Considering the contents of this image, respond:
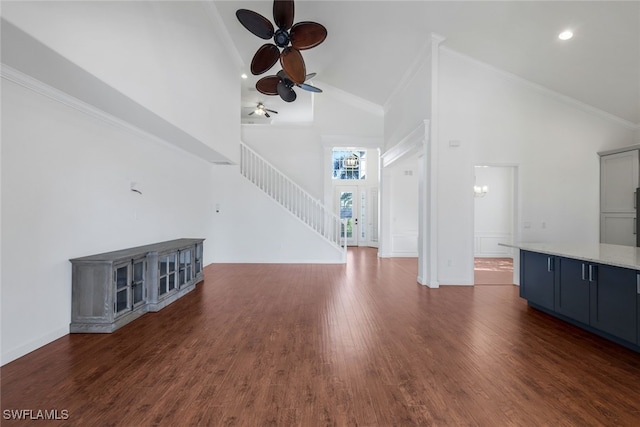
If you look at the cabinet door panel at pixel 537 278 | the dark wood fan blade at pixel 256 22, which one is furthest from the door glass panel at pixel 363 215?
the dark wood fan blade at pixel 256 22

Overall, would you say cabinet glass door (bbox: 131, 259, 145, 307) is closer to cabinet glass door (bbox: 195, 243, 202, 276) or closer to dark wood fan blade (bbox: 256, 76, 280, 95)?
cabinet glass door (bbox: 195, 243, 202, 276)

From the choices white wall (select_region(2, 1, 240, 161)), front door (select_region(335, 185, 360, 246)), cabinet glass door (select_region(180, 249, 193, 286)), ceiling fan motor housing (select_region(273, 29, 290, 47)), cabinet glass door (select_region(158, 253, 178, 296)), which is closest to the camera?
white wall (select_region(2, 1, 240, 161))

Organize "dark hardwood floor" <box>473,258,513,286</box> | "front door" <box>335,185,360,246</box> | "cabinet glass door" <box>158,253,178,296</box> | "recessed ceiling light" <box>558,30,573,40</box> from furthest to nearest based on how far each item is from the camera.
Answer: "front door" <box>335,185,360,246</box>
"dark hardwood floor" <box>473,258,513,286</box>
"recessed ceiling light" <box>558,30,573,40</box>
"cabinet glass door" <box>158,253,178,296</box>

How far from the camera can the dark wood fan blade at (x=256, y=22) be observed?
354cm

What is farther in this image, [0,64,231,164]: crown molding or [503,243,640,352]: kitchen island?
[503,243,640,352]: kitchen island

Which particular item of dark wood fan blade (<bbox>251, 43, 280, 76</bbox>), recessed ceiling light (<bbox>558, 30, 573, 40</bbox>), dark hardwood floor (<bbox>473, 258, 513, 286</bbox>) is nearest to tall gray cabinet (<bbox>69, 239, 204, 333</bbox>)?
dark wood fan blade (<bbox>251, 43, 280, 76</bbox>)

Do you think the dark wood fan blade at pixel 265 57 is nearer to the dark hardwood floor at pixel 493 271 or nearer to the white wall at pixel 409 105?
the white wall at pixel 409 105

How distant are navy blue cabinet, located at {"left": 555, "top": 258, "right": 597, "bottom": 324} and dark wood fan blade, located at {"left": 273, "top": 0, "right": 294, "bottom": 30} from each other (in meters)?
4.41

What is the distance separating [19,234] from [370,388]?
320 cm

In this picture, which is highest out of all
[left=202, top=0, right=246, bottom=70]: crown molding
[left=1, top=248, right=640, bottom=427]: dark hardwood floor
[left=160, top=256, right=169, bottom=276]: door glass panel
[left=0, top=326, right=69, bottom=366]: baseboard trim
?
[left=202, top=0, right=246, bottom=70]: crown molding

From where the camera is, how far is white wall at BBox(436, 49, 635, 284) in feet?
16.9

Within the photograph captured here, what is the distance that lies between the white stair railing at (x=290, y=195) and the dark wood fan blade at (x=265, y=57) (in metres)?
3.27

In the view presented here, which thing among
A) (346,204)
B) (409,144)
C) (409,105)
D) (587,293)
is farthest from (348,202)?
(587,293)

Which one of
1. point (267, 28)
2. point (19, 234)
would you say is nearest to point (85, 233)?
point (19, 234)
